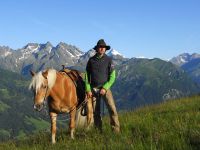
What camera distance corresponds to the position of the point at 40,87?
1303 cm

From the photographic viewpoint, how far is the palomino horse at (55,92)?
514 inches

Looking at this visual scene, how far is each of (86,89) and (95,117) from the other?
1.34 metres

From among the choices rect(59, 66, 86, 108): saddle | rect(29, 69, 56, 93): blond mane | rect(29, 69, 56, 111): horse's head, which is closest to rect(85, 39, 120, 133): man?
rect(59, 66, 86, 108): saddle

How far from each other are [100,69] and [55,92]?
69.7 inches

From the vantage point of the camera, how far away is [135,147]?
32.1 feet

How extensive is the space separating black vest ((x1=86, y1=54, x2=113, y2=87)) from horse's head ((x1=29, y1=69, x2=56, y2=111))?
1633 millimetres

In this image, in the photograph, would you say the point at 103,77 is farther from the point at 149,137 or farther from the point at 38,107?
the point at 149,137

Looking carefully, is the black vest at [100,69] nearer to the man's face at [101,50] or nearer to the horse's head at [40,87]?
the man's face at [101,50]

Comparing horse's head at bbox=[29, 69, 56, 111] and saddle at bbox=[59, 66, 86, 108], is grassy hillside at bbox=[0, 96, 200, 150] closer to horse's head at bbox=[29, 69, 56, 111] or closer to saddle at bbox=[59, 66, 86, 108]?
saddle at bbox=[59, 66, 86, 108]

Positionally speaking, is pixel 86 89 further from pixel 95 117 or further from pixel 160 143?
pixel 160 143

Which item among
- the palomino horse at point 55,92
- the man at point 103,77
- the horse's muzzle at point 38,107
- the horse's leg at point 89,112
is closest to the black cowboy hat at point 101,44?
the man at point 103,77

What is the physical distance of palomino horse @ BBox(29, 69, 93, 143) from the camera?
42.9 ft

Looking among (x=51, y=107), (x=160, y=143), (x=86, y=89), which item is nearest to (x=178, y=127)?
(x=160, y=143)

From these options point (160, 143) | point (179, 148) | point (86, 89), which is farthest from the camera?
point (86, 89)
